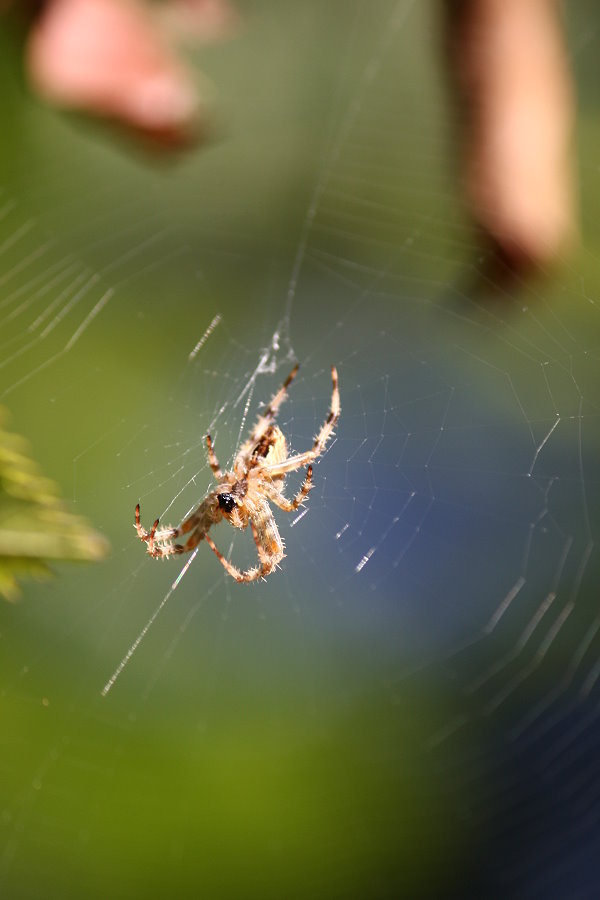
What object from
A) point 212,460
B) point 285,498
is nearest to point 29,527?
point 212,460

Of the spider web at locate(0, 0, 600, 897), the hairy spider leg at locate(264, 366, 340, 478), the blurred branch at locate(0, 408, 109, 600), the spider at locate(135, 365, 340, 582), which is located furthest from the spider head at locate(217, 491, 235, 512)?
the blurred branch at locate(0, 408, 109, 600)

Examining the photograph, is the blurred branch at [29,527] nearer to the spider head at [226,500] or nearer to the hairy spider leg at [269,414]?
the hairy spider leg at [269,414]

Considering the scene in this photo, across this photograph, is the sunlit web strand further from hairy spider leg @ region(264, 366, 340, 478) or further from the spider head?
hairy spider leg @ region(264, 366, 340, 478)

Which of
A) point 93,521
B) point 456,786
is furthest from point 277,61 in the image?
point 456,786

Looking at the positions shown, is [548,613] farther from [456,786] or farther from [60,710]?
[60,710]

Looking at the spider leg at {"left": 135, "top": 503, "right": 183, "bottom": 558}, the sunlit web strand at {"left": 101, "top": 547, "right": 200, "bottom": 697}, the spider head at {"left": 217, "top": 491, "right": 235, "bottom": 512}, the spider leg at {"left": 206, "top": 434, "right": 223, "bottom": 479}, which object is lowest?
the sunlit web strand at {"left": 101, "top": 547, "right": 200, "bottom": 697}

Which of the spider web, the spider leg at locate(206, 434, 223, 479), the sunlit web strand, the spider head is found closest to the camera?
the spider web
